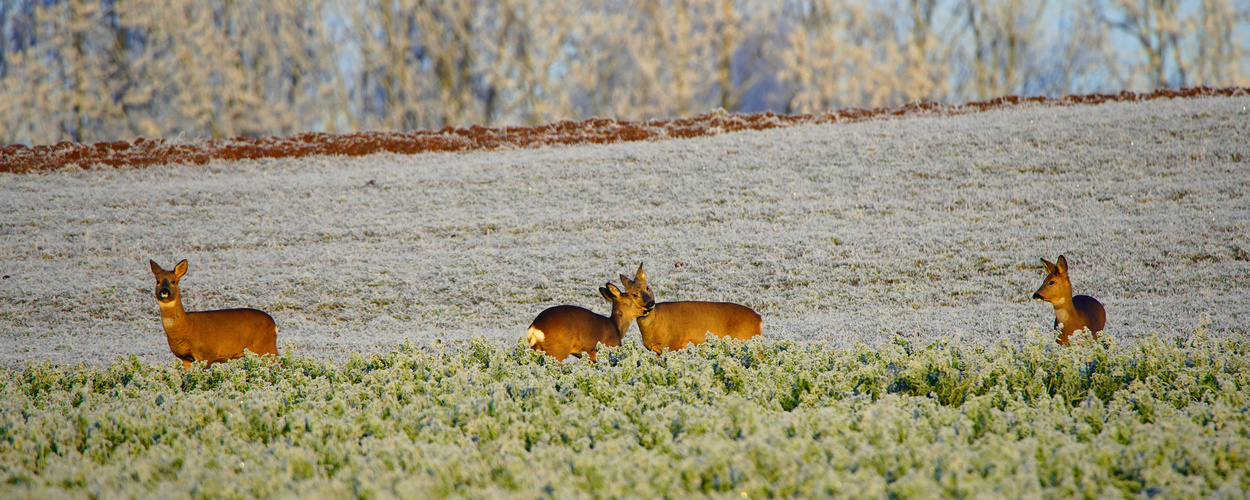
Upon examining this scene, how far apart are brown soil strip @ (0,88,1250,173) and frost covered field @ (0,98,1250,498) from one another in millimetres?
929

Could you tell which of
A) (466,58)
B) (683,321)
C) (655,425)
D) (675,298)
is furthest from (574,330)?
(466,58)

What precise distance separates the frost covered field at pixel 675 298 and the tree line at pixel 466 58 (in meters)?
21.2

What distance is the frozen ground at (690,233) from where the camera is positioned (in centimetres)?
1216

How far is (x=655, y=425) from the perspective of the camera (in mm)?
5270

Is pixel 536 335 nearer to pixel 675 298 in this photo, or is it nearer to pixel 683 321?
pixel 683 321

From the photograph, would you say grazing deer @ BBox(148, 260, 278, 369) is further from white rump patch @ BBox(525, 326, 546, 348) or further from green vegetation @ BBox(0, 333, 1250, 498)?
white rump patch @ BBox(525, 326, 546, 348)

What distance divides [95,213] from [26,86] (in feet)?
82.5

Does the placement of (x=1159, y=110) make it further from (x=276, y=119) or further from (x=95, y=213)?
(x=276, y=119)

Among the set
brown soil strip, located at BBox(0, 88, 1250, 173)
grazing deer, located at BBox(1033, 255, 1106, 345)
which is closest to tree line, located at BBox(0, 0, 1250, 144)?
brown soil strip, located at BBox(0, 88, 1250, 173)

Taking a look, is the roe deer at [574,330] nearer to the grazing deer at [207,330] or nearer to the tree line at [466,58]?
the grazing deer at [207,330]

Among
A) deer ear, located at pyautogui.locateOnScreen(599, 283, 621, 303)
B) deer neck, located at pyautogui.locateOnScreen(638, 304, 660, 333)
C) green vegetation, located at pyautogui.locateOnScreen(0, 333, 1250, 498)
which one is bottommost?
green vegetation, located at pyautogui.locateOnScreen(0, 333, 1250, 498)

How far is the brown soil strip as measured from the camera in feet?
73.2

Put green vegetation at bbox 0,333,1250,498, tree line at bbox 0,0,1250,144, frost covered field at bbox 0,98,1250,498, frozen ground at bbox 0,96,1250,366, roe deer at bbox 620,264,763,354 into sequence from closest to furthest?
green vegetation at bbox 0,333,1250,498
frost covered field at bbox 0,98,1250,498
roe deer at bbox 620,264,763,354
frozen ground at bbox 0,96,1250,366
tree line at bbox 0,0,1250,144

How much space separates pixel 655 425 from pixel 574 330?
2.48m
